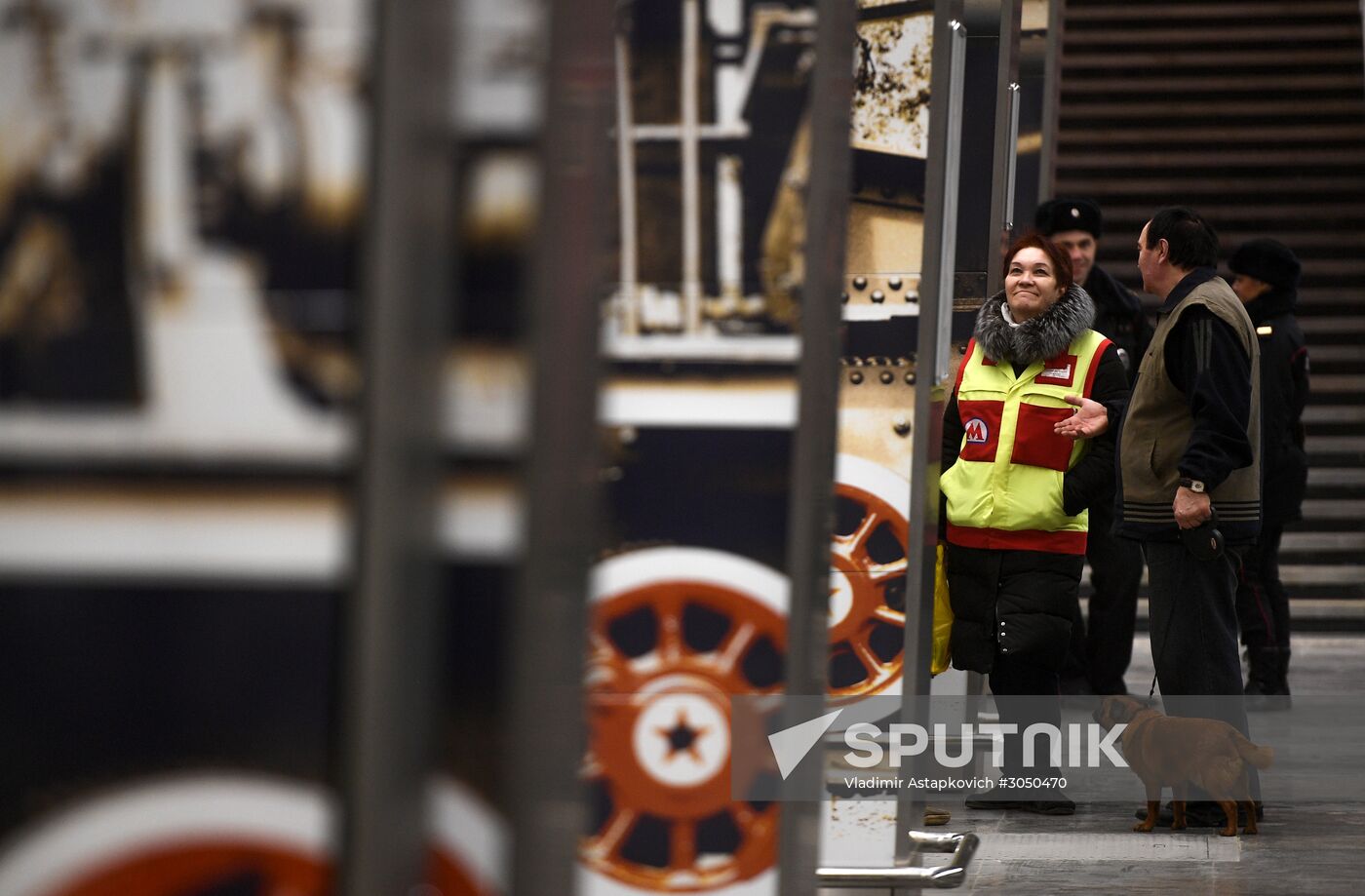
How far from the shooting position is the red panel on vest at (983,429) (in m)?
5.00

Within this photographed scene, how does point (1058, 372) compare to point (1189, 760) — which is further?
point (1058, 372)

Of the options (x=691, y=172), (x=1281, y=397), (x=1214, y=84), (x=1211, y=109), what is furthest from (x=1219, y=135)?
(x=691, y=172)

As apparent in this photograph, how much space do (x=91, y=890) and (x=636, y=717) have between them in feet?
3.60

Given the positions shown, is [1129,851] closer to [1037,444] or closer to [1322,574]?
[1037,444]

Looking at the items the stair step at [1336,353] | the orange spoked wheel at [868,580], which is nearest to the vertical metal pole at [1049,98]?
the stair step at [1336,353]

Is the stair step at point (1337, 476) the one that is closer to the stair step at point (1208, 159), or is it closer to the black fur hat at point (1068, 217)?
the stair step at point (1208, 159)

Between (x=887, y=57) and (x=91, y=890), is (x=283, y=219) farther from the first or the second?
(x=887, y=57)

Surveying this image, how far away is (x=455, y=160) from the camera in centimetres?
168

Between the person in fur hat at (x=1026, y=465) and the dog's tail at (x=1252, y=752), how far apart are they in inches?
22.0

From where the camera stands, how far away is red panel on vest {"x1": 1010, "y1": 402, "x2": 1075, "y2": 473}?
4969mm

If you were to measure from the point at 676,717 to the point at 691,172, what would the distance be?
33.0 inches

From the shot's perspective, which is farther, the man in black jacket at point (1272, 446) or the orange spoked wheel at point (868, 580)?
the man in black jacket at point (1272, 446)

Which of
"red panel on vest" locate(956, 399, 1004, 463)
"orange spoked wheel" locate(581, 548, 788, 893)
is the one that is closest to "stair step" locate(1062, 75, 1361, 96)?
"red panel on vest" locate(956, 399, 1004, 463)

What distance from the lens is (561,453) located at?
5.69 ft
